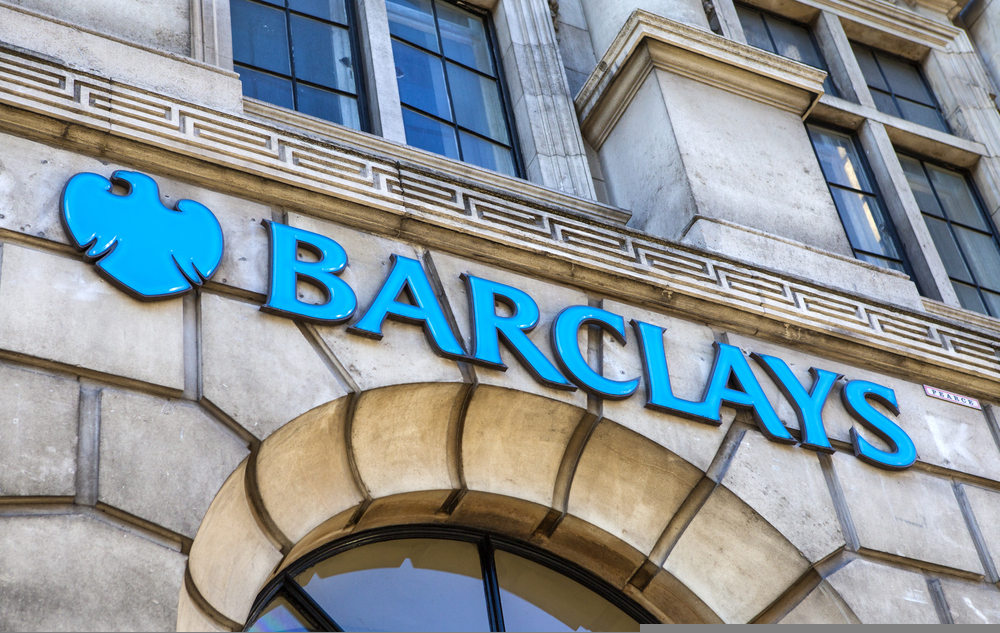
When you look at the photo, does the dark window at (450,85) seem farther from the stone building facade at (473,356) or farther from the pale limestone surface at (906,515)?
the pale limestone surface at (906,515)

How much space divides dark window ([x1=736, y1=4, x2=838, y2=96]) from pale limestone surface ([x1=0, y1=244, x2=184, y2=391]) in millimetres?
8259

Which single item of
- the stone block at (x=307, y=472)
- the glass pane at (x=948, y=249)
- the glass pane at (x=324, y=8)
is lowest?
the stone block at (x=307, y=472)

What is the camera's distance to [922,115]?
41.3ft

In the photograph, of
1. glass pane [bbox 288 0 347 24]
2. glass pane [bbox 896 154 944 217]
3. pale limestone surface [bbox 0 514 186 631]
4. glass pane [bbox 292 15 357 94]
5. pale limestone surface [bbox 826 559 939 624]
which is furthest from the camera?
glass pane [bbox 896 154 944 217]

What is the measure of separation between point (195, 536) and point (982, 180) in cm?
995

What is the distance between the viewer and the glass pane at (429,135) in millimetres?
9039

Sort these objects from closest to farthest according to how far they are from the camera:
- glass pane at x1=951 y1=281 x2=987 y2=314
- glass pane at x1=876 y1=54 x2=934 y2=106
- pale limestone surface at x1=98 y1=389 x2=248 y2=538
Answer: pale limestone surface at x1=98 y1=389 x2=248 y2=538, glass pane at x1=951 y1=281 x2=987 y2=314, glass pane at x1=876 y1=54 x2=934 y2=106

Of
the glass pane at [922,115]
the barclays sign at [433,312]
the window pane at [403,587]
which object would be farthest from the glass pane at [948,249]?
the window pane at [403,587]

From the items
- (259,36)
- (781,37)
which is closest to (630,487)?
(259,36)

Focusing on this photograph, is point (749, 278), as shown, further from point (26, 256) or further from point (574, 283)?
point (26, 256)

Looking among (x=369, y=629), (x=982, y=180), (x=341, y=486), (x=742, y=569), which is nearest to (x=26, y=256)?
(x=341, y=486)

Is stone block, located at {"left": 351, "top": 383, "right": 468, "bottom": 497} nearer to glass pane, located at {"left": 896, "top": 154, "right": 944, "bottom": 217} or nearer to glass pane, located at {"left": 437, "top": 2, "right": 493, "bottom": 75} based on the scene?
glass pane, located at {"left": 437, "top": 2, "right": 493, "bottom": 75}

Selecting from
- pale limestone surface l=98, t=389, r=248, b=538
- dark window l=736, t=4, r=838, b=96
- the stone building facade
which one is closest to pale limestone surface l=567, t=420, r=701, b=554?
the stone building facade

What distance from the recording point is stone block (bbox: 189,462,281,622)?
532cm
